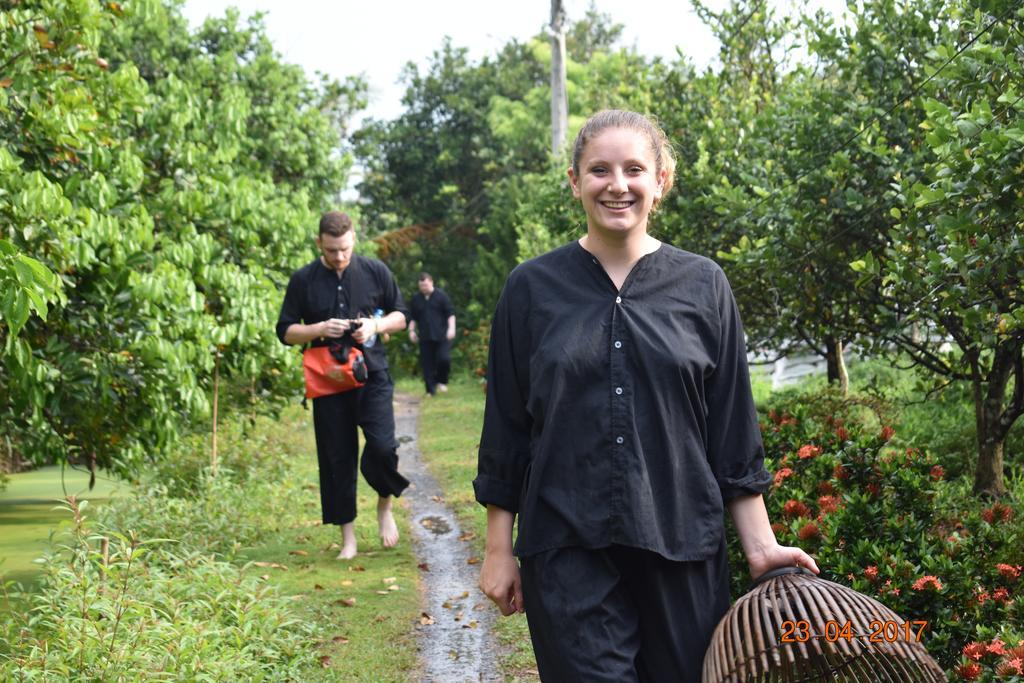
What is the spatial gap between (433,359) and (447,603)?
14638mm

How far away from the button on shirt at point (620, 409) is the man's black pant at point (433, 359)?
17.9 meters

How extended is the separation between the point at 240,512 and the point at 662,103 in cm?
503

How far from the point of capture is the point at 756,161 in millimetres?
8234

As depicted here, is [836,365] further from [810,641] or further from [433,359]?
[433,359]

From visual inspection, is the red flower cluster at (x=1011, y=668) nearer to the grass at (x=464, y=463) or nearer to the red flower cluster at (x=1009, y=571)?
the red flower cluster at (x=1009, y=571)

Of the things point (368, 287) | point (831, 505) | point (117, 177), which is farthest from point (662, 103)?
point (831, 505)

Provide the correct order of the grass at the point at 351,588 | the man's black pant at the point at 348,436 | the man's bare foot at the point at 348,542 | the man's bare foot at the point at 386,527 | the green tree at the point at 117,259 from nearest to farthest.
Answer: the grass at the point at 351,588 < the green tree at the point at 117,259 < the man's black pant at the point at 348,436 < the man's bare foot at the point at 348,542 < the man's bare foot at the point at 386,527

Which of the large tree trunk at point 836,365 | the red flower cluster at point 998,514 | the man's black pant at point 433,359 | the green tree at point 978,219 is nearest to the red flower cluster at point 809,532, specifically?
the red flower cluster at point 998,514

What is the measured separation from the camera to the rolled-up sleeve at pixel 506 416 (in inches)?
128

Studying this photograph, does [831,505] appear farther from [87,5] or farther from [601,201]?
[87,5]

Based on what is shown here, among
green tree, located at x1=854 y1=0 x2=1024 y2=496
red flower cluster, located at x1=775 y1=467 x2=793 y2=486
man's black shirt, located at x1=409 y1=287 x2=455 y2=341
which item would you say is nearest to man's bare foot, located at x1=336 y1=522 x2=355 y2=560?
red flower cluster, located at x1=775 y1=467 x2=793 y2=486

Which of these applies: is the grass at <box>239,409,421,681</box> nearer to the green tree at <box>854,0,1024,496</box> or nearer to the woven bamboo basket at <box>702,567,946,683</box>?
the green tree at <box>854,0,1024,496</box>

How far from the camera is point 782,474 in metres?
6.07
